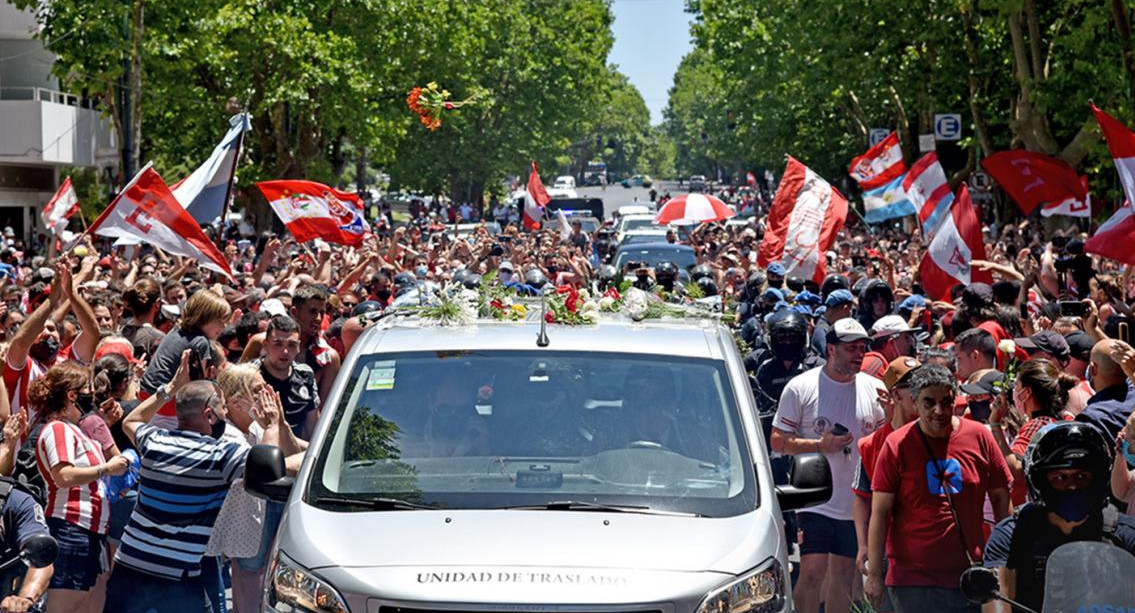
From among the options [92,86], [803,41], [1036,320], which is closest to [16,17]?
[92,86]

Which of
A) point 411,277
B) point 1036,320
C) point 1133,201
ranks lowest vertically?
point 411,277

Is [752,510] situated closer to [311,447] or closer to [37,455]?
[311,447]

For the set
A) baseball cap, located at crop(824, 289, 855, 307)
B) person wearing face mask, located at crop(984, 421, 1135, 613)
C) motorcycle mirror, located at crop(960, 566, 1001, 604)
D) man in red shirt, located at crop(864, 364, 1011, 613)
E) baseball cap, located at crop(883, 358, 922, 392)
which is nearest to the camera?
motorcycle mirror, located at crop(960, 566, 1001, 604)

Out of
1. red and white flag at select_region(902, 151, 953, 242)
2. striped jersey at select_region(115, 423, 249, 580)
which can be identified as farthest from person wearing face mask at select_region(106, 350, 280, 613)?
red and white flag at select_region(902, 151, 953, 242)

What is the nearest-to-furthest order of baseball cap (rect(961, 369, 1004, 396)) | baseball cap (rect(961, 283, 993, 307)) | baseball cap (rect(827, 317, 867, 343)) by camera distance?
1. baseball cap (rect(961, 369, 1004, 396))
2. baseball cap (rect(827, 317, 867, 343))
3. baseball cap (rect(961, 283, 993, 307))

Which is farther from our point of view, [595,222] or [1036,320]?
[595,222]

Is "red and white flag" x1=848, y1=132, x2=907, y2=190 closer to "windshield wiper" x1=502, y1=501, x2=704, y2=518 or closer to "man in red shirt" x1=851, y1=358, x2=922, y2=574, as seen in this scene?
"man in red shirt" x1=851, y1=358, x2=922, y2=574

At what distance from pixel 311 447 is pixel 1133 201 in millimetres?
→ 7394

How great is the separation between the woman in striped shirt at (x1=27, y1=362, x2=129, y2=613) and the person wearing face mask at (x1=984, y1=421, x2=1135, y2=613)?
4035 mm

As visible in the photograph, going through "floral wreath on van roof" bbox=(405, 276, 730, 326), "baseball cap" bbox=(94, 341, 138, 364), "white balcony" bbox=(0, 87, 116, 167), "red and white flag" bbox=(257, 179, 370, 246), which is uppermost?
"floral wreath on van roof" bbox=(405, 276, 730, 326)

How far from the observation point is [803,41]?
36.5 metres

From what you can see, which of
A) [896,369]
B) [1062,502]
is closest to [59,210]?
[896,369]

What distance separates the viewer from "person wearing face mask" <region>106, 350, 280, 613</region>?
23.3 feet

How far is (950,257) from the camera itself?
14922mm
